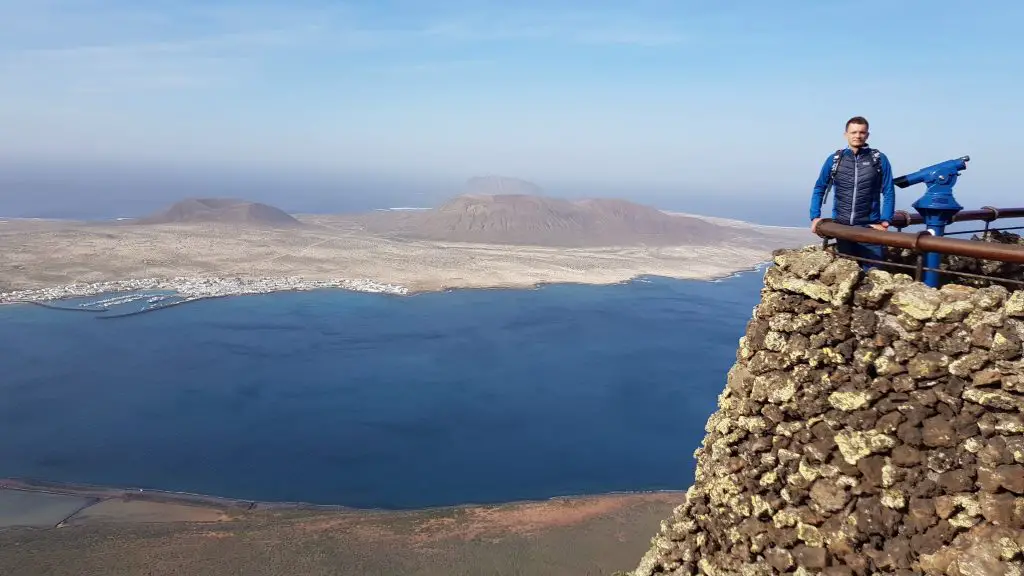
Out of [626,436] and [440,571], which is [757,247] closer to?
[626,436]

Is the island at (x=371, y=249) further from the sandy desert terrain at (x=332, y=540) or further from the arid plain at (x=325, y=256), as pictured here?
the sandy desert terrain at (x=332, y=540)

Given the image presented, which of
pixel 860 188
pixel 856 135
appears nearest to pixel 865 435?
pixel 860 188

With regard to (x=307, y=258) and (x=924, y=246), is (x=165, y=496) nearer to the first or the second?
(x=924, y=246)

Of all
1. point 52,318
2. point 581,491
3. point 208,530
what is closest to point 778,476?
point 208,530

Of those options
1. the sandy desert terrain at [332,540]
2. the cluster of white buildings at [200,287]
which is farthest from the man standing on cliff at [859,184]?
the cluster of white buildings at [200,287]

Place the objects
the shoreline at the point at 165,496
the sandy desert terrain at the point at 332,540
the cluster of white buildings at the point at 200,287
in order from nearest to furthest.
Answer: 1. the sandy desert terrain at the point at 332,540
2. the shoreline at the point at 165,496
3. the cluster of white buildings at the point at 200,287

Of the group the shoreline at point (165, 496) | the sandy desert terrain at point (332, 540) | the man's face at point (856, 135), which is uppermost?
the man's face at point (856, 135)

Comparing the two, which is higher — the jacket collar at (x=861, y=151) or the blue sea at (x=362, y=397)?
the jacket collar at (x=861, y=151)
